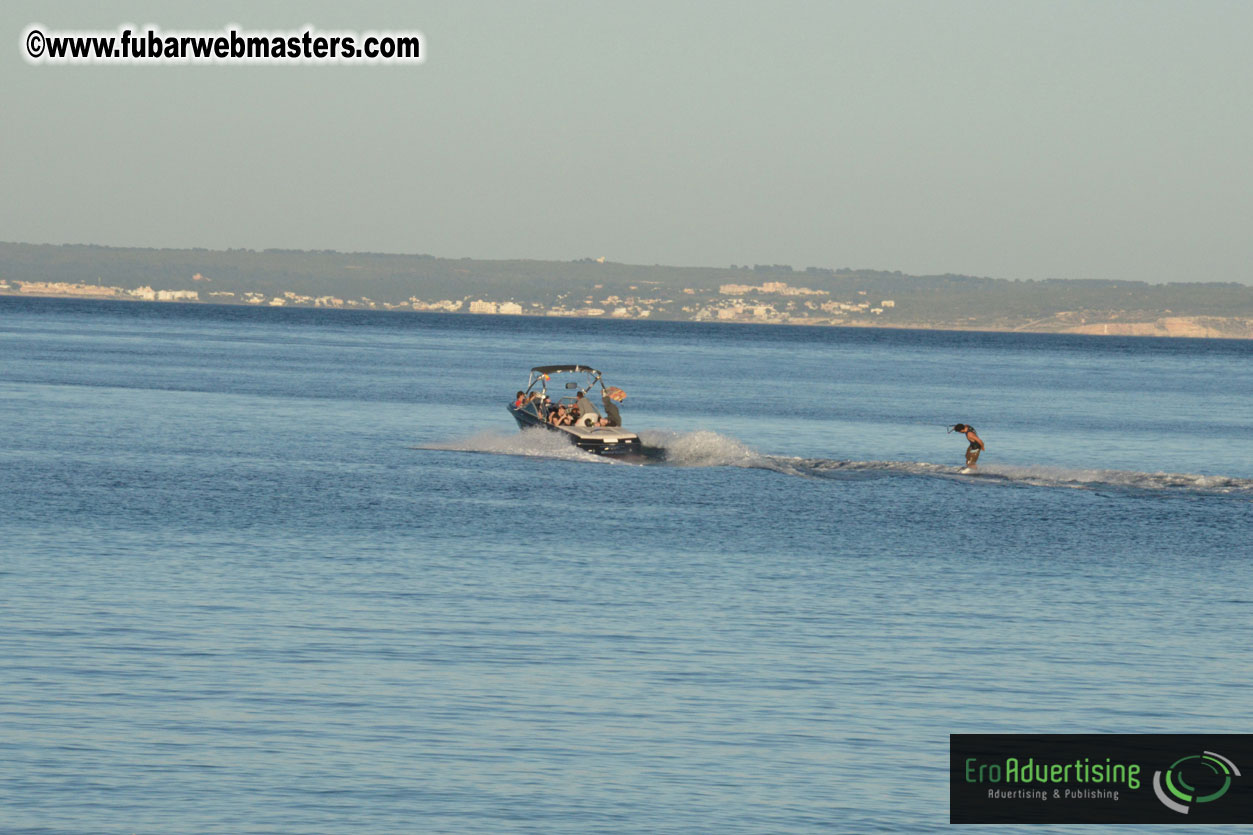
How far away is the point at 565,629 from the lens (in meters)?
21.8

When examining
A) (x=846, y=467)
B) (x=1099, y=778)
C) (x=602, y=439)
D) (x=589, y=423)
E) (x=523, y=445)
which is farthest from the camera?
(x=523, y=445)

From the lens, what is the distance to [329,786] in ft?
48.3

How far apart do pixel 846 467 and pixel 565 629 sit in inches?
1092

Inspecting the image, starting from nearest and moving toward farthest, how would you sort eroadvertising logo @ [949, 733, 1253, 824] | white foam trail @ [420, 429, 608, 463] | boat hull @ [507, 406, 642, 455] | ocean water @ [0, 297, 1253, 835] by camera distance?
eroadvertising logo @ [949, 733, 1253, 824], ocean water @ [0, 297, 1253, 835], boat hull @ [507, 406, 642, 455], white foam trail @ [420, 429, 608, 463]

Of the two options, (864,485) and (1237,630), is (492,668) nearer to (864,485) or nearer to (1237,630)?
(1237,630)

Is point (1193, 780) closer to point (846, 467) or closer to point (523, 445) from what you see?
point (846, 467)

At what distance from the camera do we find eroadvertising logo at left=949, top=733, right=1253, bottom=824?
14727mm

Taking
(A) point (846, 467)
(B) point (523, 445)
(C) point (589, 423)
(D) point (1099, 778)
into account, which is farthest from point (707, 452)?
(D) point (1099, 778)

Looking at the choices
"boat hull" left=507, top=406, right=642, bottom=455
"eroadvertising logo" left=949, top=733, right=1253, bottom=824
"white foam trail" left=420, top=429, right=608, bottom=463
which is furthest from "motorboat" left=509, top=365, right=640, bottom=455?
"eroadvertising logo" left=949, top=733, right=1253, bottom=824

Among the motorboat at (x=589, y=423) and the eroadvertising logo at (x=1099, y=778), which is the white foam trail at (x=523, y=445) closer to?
the motorboat at (x=589, y=423)

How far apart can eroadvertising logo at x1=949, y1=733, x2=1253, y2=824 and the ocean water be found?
35cm

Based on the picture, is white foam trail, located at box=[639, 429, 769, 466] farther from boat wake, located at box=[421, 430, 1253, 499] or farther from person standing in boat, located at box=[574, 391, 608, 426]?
person standing in boat, located at box=[574, 391, 608, 426]

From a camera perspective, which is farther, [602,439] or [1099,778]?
[602,439]

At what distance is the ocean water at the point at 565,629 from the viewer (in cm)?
1493
